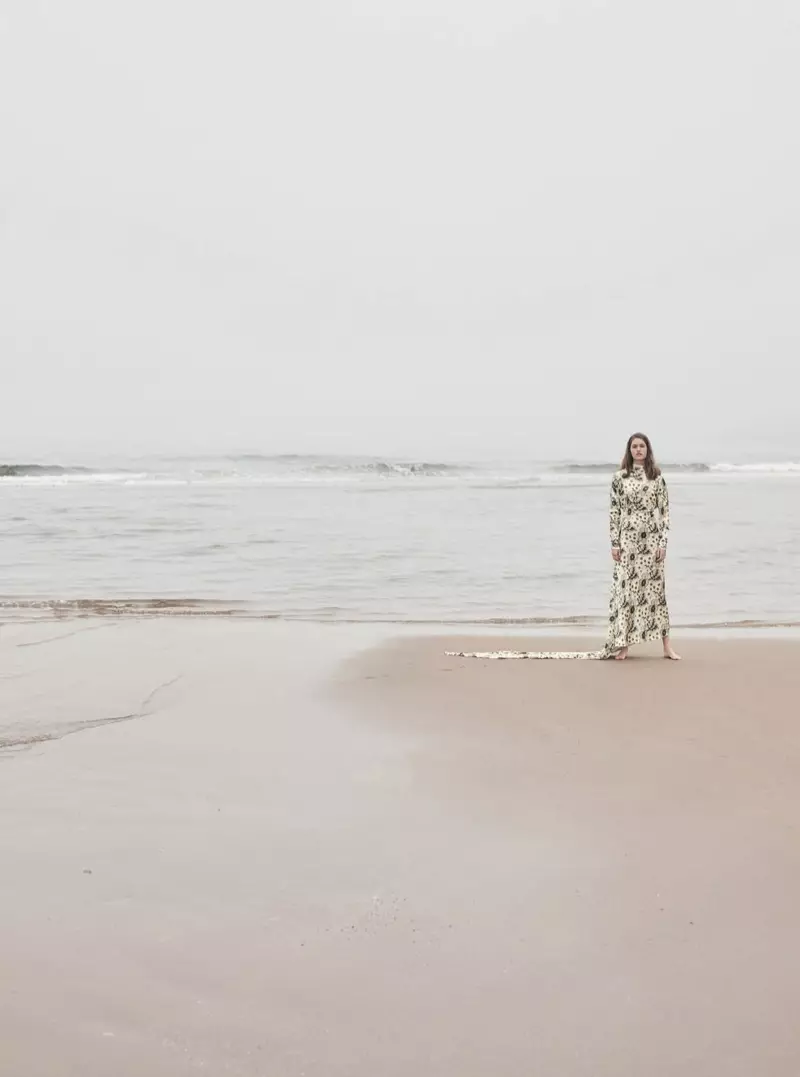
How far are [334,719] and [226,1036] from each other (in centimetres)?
298

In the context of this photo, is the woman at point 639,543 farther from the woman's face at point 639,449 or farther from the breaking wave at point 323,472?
the breaking wave at point 323,472

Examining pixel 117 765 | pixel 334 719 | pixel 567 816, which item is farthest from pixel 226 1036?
pixel 334 719

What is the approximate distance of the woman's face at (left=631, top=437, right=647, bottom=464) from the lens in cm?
769

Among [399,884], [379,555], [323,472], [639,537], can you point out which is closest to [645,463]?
[639,537]

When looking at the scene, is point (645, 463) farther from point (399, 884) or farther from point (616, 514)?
point (399, 884)

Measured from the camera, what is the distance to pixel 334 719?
17.3ft

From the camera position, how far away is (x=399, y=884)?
308 cm

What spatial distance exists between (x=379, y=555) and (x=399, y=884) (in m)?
11.1

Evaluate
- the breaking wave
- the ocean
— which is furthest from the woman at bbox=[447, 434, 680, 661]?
the breaking wave

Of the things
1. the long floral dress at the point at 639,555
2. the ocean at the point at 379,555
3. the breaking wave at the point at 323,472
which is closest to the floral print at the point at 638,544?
the long floral dress at the point at 639,555

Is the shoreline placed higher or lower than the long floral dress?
lower

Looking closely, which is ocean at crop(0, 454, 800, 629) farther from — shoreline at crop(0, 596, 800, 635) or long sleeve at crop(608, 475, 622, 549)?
long sleeve at crop(608, 475, 622, 549)

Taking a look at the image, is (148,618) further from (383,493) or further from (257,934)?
(383,493)

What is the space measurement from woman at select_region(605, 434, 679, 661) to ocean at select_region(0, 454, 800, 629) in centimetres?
161
